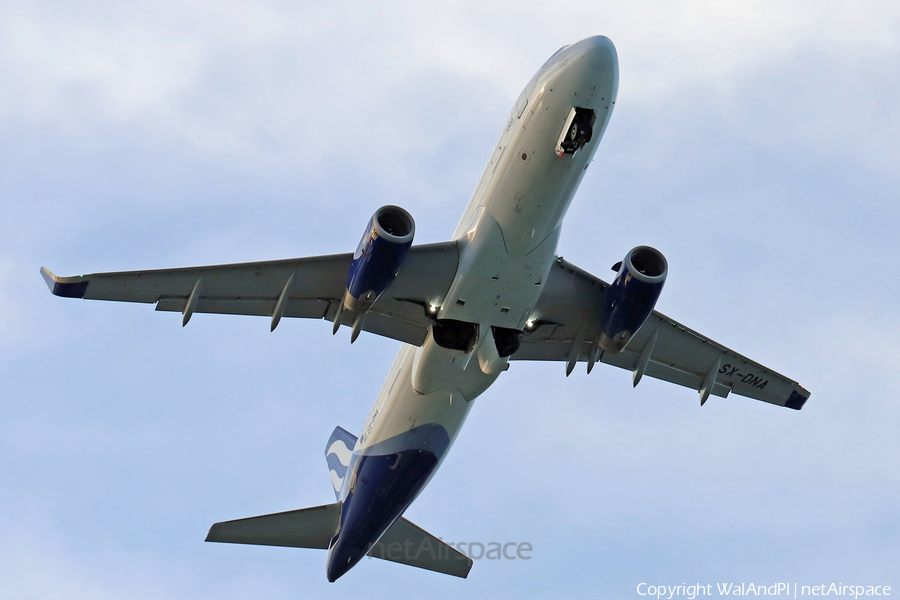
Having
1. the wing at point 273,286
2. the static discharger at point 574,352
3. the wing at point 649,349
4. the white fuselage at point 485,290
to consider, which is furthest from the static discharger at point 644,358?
the wing at point 273,286

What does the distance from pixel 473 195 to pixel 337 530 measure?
10.7 metres

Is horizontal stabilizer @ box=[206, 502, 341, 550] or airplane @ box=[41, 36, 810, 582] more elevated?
airplane @ box=[41, 36, 810, 582]

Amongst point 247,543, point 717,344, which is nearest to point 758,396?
point 717,344

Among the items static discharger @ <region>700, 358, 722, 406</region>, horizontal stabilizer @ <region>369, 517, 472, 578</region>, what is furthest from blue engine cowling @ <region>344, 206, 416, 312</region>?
horizontal stabilizer @ <region>369, 517, 472, 578</region>

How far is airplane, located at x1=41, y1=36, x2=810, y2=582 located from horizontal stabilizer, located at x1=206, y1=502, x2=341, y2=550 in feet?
0.13

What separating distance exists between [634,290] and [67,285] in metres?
12.5

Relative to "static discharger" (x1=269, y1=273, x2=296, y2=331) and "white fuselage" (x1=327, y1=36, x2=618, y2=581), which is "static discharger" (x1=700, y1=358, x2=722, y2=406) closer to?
"white fuselage" (x1=327, y1=36, x2=618, y2=581)

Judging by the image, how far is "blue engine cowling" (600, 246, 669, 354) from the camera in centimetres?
2108

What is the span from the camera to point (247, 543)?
26.6m

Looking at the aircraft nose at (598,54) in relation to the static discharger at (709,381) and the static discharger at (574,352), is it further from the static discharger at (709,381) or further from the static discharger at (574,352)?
the static discharger at (709,381)

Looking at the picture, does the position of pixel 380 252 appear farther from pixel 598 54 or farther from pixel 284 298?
pixel 598 54

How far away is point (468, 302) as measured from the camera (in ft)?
69.7

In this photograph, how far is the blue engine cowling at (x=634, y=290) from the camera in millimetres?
21078

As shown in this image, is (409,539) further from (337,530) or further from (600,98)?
(600,98)
